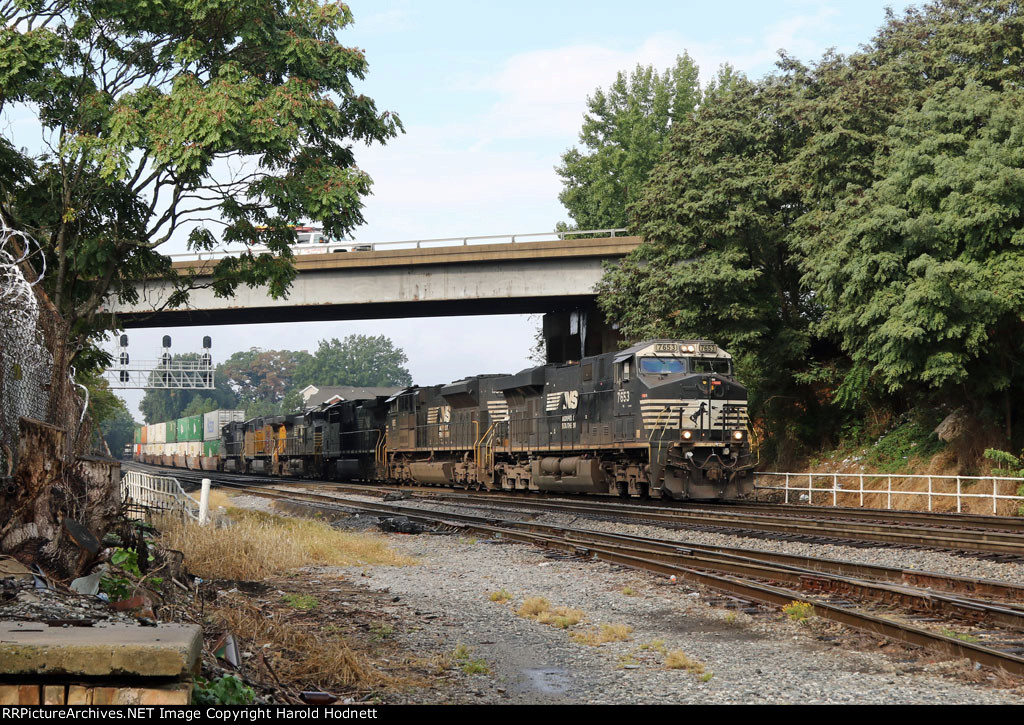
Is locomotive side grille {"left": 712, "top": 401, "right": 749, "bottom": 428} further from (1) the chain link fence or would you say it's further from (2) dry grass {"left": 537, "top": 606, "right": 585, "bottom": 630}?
(1) the chain link fence

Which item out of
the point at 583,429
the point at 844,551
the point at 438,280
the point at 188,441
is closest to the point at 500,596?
the point at 844,551

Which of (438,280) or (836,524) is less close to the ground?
(438,280)

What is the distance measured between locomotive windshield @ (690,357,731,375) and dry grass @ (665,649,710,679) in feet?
52.7

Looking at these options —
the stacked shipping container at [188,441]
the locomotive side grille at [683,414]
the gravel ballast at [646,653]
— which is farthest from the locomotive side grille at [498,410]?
the stacked shipping container at [188,441]

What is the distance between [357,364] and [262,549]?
520ft

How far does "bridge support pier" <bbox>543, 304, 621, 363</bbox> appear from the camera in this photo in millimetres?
41406

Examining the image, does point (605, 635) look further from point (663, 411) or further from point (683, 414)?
point (683, 414)

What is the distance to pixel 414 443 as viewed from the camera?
37.4 m

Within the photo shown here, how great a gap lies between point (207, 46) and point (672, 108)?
4641 cm

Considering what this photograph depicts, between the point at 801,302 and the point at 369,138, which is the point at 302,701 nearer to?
the point at 369,138

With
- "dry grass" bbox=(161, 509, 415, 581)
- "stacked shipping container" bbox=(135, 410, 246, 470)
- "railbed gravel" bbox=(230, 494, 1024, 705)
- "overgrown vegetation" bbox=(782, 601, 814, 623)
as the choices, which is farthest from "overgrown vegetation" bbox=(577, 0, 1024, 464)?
"stacked shipping container" bbox=(135, 410, 246, 470)

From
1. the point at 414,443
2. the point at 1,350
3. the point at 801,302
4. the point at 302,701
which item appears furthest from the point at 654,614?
the point at 414,443

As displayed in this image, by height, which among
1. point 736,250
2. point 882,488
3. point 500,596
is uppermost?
point 736,250

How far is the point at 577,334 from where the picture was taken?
43031 millimetres
